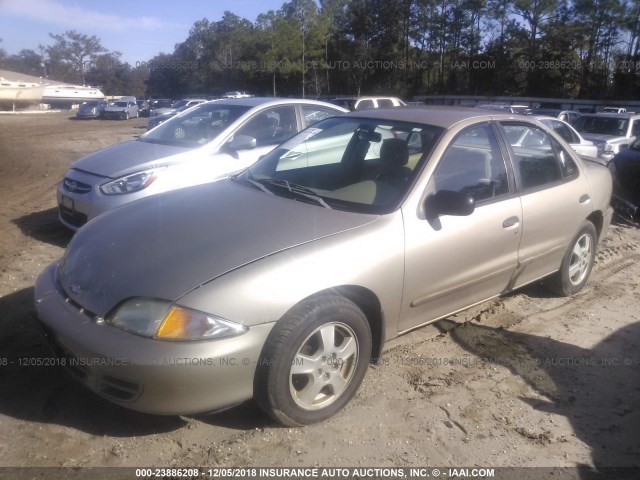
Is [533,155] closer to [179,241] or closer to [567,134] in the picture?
[179,241]

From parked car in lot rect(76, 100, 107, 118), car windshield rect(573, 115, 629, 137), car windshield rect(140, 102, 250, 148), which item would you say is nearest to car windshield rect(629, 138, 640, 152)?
car windshield rect(573, 115, 629, 137)

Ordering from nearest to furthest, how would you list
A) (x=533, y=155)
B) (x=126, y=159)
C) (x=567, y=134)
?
(x=533, y=155) → (x=126, y=159) → (x=567, y=134)

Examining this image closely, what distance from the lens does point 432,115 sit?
157 inches

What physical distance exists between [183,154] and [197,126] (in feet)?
2.45

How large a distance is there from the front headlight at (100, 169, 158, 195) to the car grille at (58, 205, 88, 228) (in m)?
0.37

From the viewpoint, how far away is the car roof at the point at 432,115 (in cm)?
385

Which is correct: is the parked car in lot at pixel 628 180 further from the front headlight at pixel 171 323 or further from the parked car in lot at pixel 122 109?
the parked car in lot at pixel 122 109

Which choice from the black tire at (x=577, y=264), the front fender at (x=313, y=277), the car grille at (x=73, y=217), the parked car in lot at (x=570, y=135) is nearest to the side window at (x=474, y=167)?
the front fender at (x=313, y=277)

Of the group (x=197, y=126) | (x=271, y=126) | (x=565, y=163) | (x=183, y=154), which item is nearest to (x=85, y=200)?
(x=183, y=154)

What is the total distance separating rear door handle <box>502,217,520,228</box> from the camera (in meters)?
3.83

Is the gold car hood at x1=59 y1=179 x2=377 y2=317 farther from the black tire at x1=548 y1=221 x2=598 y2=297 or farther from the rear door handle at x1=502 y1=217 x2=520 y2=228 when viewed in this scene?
the black tire at x1=548 y1=221 x2=598 y2=297

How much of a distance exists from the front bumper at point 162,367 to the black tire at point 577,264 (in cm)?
315

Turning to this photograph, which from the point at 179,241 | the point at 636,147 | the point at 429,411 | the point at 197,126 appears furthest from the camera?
the point at 636,147

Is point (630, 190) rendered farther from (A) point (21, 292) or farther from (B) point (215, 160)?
(A) point (21, 292)
